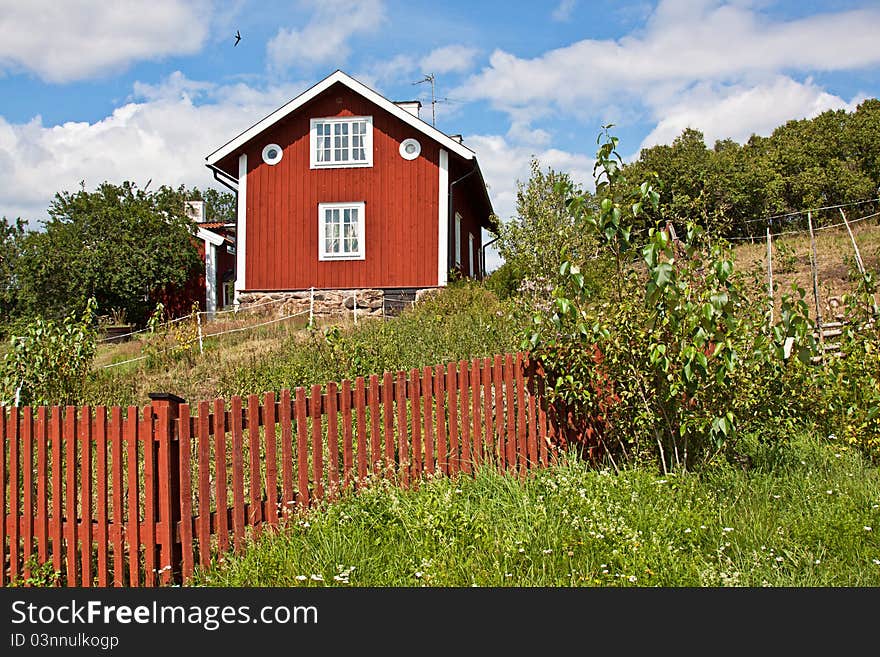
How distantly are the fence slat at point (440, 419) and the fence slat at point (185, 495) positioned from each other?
1859 millimetres

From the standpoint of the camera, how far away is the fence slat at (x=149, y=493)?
446 centimetres

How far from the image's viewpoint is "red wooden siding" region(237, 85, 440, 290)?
19.1m

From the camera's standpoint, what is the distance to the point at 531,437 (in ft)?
20.5

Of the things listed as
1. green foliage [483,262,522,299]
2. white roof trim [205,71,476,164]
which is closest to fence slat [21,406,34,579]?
green foliage [483,262,522,299]

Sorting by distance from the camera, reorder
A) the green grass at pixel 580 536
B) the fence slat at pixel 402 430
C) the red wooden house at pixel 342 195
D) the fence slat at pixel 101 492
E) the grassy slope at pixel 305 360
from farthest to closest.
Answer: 1. the red wooden house at pixel 342 195
2. the grassy slope at pixel 305 360
3. the fence slat at pixel 402 430
4. the fence slat at pixel 101 492
5. the green grass at pixel 580 536

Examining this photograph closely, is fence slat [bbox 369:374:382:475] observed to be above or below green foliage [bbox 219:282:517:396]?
below

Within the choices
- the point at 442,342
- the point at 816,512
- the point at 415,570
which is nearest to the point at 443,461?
the point at 415,570

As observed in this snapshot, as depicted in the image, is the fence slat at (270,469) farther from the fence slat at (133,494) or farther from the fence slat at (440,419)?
the fence slat at (440,419)

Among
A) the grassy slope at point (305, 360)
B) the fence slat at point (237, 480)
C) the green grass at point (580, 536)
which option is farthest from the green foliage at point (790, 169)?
the fence slat at point (237, 480)

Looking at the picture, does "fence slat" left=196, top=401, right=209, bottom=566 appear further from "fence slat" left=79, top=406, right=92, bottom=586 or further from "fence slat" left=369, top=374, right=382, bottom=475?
"fence slat" left=369, top=374, right=382, bottom=475

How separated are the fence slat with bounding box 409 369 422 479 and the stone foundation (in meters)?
13.4

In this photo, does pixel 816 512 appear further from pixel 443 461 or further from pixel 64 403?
pixel 64 403

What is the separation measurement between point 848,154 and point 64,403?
41752 mm

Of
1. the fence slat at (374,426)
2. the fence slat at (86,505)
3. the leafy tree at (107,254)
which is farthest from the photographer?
the leafy tree at (107,254)
